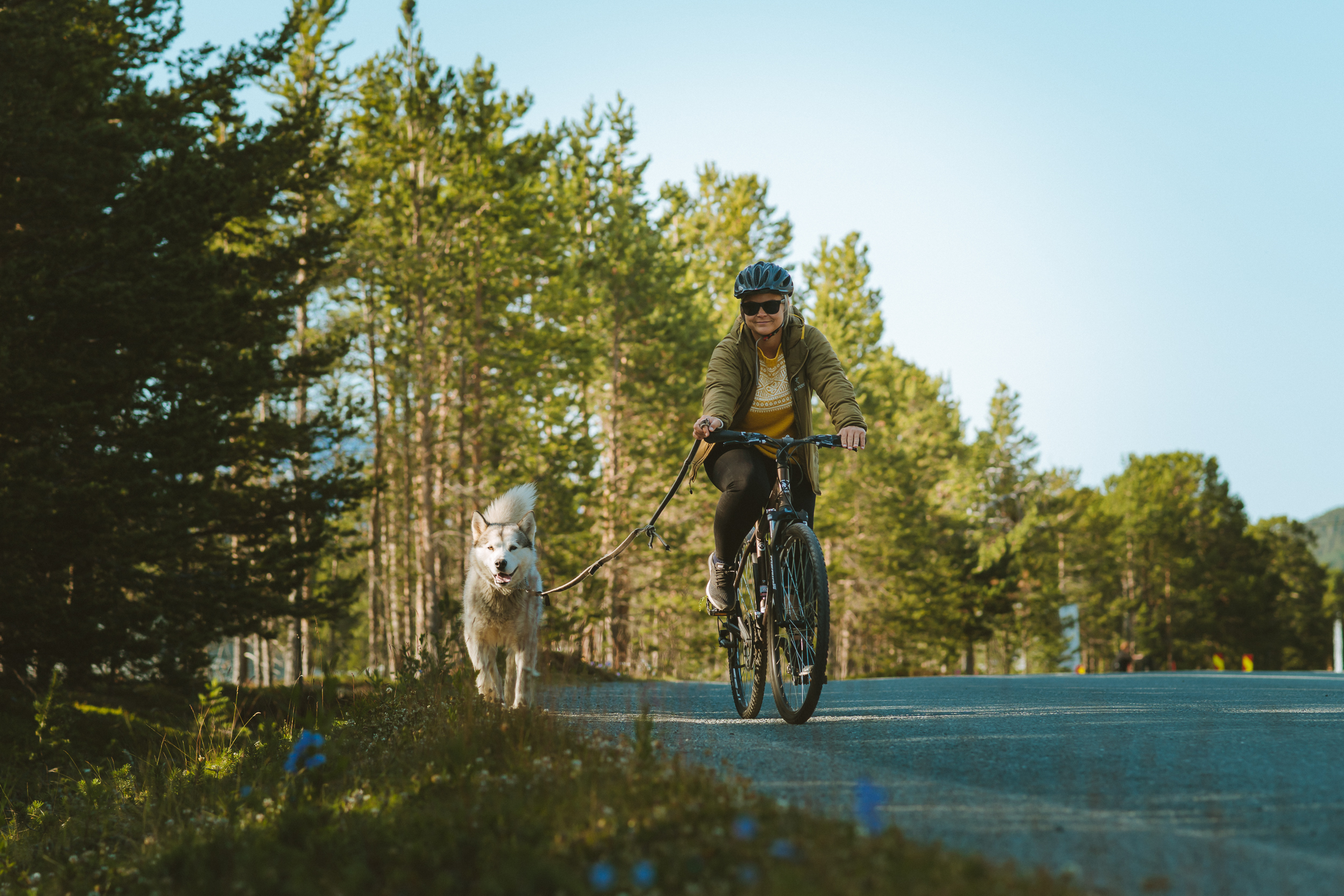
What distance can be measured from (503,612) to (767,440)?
2.49 m

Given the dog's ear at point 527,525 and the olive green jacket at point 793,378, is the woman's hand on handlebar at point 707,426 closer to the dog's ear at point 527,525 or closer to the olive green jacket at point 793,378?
the olive green jacket at point 793,378

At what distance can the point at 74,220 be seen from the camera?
1295 cm

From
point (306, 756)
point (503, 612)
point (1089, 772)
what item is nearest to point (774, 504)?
point (503, 612)

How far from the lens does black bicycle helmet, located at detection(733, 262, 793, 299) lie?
5.80m

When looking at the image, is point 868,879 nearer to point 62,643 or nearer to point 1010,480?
point 62,643

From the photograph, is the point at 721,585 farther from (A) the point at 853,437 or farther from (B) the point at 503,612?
(B) the point at 503,612

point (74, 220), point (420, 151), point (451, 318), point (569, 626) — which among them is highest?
point (420, 151)

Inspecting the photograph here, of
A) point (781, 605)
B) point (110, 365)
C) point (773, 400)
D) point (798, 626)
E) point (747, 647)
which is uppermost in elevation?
point (110, 365)

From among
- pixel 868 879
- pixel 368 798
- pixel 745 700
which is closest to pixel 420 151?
pixel 745 700

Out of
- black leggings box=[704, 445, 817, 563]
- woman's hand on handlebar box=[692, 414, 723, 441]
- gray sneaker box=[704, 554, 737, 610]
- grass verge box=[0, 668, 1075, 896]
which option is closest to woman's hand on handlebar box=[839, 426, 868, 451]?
black leggings box=[704, 445, 817, 563]

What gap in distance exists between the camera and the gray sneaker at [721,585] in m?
6.18

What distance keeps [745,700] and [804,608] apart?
1.27m

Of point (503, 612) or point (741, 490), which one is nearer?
point (741, 490)

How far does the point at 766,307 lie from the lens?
594cm
